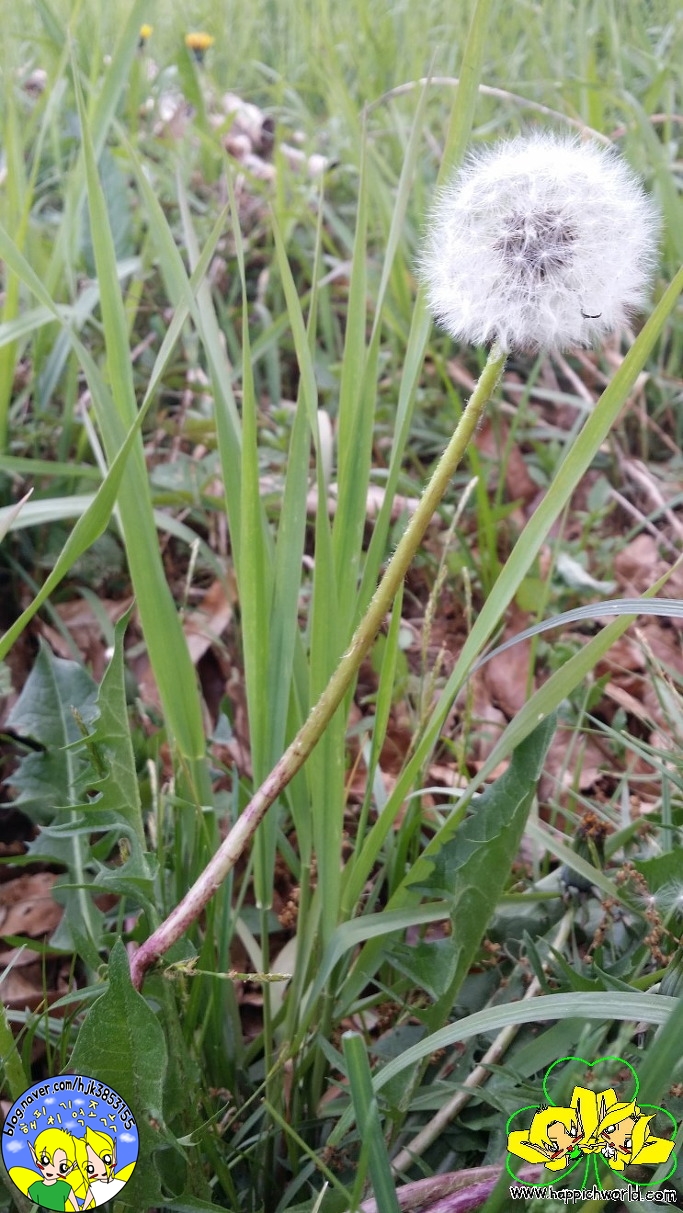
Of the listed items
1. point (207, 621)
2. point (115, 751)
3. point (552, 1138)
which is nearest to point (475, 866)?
point (552, 1138)

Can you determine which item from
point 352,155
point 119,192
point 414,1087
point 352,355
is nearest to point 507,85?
point 352,155

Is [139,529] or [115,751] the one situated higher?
[139,529]

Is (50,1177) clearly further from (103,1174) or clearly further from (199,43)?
(199,43)

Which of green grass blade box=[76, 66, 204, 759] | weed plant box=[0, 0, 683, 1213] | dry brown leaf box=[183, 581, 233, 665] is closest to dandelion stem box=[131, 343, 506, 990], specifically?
weed plant box=[0, 0, 683, 1213]

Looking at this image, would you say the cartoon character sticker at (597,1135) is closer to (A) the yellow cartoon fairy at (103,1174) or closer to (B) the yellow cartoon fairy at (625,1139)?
(B) the yellow cartoon fairy at (625,1139)

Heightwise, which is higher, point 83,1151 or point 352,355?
point 352,355

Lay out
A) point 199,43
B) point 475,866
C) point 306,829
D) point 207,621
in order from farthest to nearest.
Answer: point 199,43 → point 207,621 → point 306,829 → point 475,866

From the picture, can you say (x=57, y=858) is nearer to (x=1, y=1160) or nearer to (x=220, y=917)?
(x=220, y=917)
